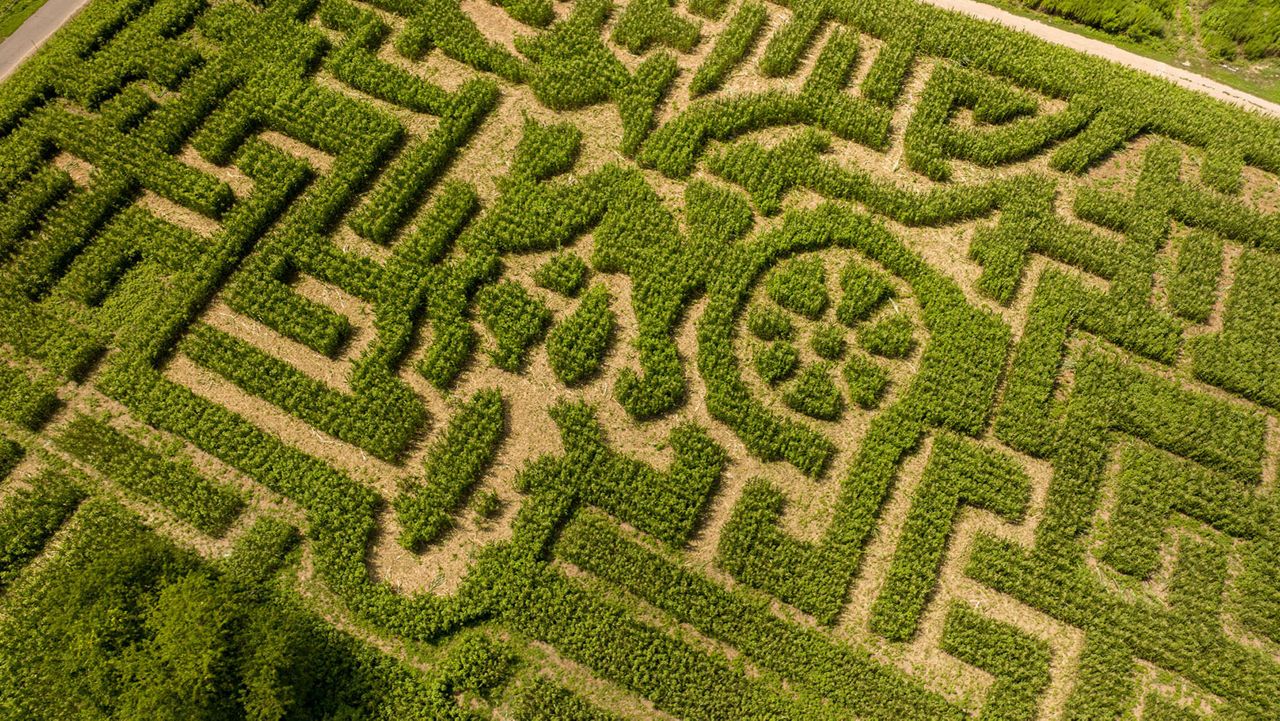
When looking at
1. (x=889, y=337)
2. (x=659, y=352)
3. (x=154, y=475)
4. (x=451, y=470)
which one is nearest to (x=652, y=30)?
(x=659, y=352)

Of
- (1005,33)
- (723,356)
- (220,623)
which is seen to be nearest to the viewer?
(220,623)

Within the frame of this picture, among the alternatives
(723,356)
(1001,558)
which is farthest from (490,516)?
(1001,558)

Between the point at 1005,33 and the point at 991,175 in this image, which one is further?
the point at 1005,33

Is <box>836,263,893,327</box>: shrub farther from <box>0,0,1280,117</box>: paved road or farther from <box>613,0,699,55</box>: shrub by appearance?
<box>0,0,1280,117</box>: paved road

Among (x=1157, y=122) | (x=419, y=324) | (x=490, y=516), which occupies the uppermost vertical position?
(x=1157, y=122)

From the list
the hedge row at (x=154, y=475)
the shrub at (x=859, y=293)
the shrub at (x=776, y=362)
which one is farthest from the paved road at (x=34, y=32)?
the shrub at (x=859, y=293)

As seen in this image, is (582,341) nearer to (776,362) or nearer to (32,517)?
(776,362)

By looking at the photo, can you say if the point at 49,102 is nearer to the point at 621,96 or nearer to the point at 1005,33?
the point at 621,96

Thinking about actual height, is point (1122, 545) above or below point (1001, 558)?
above
